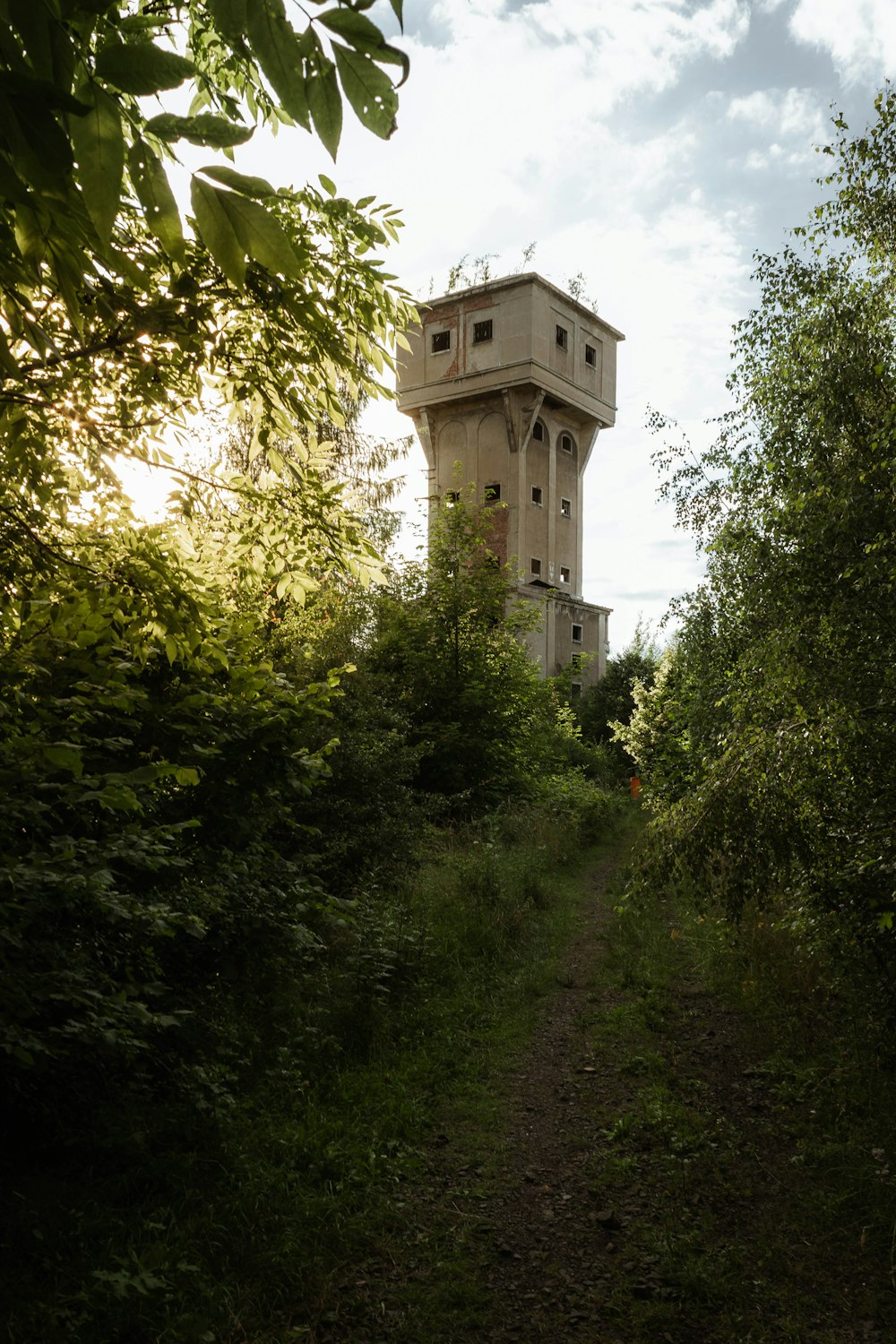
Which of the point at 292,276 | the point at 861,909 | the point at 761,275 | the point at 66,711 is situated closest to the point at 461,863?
the point at 861,909

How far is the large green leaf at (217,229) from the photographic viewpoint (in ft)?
5.04

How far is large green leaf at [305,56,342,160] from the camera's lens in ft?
5.10

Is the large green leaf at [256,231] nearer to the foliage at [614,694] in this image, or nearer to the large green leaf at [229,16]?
the large green leaf at [229,16]

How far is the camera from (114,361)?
457 cm

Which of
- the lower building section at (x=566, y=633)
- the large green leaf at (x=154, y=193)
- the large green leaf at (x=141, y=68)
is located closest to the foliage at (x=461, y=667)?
the lower building section at (x=566, y=633)

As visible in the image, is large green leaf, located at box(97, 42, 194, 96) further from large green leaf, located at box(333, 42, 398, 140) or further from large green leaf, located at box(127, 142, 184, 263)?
large green leaf, located at box(333, 42, 398, 140)

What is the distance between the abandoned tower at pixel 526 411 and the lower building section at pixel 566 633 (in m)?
0.09

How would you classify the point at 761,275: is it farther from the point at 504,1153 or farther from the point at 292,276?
the point at 292,276

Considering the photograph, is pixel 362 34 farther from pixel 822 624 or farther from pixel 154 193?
pixel 822 624

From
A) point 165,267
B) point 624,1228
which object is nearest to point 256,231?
point 165,267

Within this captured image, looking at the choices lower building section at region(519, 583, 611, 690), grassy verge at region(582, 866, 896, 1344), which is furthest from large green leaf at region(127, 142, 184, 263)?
lower building section at region(519, 583, 611, 690)

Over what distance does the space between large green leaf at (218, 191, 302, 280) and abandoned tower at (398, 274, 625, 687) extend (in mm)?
35985

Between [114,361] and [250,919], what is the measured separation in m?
4.06

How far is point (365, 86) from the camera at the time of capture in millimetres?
1569
